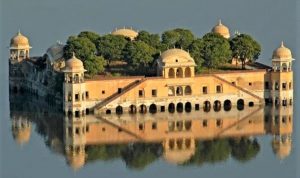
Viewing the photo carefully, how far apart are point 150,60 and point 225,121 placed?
4.31 metres

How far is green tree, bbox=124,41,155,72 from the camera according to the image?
168 feet

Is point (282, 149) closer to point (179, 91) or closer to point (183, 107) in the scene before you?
point (183, 107)

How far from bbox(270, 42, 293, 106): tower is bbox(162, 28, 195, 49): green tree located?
334cm

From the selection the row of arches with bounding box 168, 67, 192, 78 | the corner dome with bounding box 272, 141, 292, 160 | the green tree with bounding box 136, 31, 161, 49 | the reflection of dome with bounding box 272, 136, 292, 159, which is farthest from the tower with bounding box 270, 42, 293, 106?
the corner dome with bounding box 272, 141, 292, 160

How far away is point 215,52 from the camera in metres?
51.6

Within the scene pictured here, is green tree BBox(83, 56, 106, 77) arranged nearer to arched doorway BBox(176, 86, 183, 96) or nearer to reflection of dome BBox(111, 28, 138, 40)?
arched doorway BBox(176, 86, 183, 96)

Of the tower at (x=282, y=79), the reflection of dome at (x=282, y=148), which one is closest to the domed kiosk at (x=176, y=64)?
the tower at (x=282, y=79)

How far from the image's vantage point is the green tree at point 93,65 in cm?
5000

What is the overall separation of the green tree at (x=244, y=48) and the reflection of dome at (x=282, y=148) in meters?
7.13

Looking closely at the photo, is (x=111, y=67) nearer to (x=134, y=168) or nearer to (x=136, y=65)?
(x=136, y=65)

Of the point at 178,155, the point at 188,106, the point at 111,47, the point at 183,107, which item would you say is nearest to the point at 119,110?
the point at 183,107

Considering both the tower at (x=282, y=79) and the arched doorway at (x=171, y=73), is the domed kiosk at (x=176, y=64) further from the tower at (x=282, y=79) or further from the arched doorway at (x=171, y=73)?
the tower at (x=282, y=79)

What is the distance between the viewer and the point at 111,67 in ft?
173

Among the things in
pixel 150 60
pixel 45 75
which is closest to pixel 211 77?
pixel 150 60
